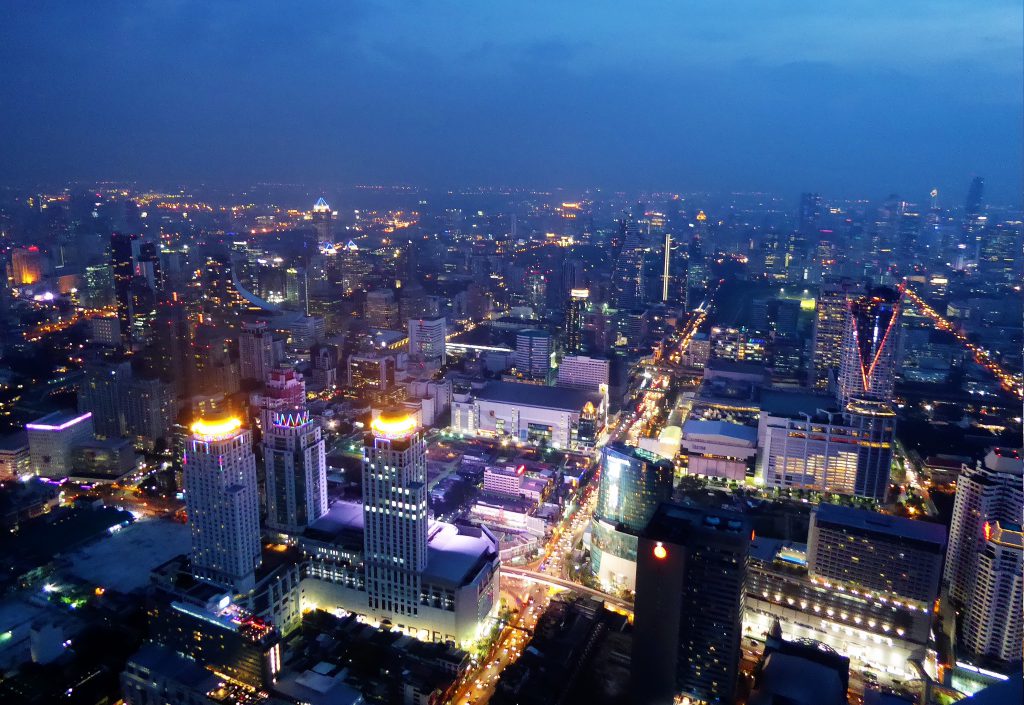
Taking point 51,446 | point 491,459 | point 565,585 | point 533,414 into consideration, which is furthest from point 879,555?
point 51,446

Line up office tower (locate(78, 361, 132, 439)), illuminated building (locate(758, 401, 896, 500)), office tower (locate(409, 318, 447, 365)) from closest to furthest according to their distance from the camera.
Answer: illuminated building (locate(758, 401, 896, 500))
office tower (locate(78, 361, 132, 439))
office tower (locate(409, 318, 447, 365))

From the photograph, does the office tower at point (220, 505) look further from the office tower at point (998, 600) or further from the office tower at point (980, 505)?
the office tower at point (980, 505)

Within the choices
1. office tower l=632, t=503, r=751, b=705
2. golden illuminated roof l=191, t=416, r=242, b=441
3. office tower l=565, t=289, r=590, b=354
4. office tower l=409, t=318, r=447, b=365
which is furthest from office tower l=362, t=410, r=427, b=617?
office tower l=565, t=289, r=590, b=354

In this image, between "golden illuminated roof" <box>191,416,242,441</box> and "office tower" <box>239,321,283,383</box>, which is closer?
"golden illuminated roof" <box>191,416,242,441</box>

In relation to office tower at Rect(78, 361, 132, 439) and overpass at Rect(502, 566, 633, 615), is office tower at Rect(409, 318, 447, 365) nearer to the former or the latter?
office tower at Rect(78, 361, 132, 439)

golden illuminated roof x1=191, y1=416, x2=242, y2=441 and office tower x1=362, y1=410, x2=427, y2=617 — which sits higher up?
golden illuminated roof x1=191, y1=416, x2=242, y2=441

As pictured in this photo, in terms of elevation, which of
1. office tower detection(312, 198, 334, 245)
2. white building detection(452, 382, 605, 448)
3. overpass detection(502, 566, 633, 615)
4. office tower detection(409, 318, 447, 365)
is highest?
office tower detection(312, 198, 334, 245)

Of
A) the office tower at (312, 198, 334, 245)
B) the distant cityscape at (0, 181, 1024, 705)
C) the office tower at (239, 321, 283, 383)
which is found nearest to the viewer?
the distant cityscape at (0, 181, 1024, 705)
